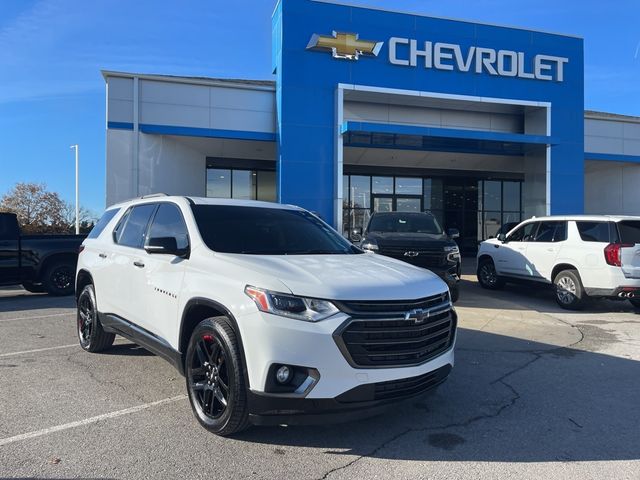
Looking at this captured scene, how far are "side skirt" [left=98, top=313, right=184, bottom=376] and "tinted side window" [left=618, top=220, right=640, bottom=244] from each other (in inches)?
333

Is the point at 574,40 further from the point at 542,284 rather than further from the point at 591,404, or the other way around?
the point at 591,404

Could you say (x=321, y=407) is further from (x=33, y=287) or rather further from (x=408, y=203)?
(x=408, y=203)

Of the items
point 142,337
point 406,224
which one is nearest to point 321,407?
point 142,337

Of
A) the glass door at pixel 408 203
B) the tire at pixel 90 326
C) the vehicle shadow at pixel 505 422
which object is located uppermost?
the glass door at pixel 408 203

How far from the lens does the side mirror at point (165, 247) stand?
4.31m

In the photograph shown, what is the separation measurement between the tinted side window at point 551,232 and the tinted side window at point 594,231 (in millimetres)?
402

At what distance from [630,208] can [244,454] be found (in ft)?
79.9

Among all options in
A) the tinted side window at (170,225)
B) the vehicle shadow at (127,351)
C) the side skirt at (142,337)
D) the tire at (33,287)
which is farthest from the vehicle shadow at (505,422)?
the tire at (33,287)

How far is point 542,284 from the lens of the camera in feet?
37.0

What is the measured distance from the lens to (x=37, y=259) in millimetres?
11562

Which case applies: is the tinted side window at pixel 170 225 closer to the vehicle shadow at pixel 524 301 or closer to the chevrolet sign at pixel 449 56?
the vehicle shadow at pixel 524 301

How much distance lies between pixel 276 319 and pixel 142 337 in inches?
81.8

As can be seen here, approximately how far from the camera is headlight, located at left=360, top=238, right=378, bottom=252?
9.81 metres

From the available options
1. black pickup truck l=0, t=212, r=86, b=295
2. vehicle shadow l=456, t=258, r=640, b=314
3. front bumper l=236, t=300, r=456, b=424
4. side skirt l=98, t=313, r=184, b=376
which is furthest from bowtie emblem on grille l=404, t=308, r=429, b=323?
black pickup truck l=0, t=212, r=86, b=295
